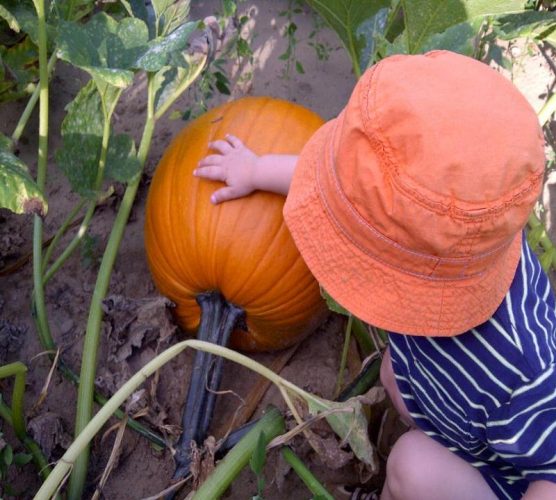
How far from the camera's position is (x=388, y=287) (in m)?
0.88

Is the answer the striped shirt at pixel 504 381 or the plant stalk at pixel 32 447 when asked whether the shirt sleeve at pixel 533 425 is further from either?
the plant stalk at pixel 32 447

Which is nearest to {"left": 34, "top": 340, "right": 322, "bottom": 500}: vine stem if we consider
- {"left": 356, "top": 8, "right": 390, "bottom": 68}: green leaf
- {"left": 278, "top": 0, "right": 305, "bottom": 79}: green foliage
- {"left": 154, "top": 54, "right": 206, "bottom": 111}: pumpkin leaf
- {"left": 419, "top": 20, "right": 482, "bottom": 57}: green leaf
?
{"left": 154, "top": 54, "right": 206, "bottom": 111}: pumpkin leaf

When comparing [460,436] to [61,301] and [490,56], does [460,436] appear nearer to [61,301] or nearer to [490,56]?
[61,301]

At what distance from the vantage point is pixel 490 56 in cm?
194

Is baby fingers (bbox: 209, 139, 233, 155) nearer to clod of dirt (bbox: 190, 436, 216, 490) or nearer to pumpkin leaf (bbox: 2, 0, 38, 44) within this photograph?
pumpkin leaf (bbox: 2, 0, 38, 44)

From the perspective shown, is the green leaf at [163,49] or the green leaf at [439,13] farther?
the green leaf at [439,13]

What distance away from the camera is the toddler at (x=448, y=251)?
0.76 metres

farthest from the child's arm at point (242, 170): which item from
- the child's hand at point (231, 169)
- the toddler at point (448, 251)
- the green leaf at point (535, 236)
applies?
the green leaf at point (535, 236)

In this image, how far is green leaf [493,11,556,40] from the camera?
56.4 inches

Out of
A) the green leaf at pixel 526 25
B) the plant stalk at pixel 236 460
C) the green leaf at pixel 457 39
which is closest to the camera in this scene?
the plant stalk at pixel 236 460

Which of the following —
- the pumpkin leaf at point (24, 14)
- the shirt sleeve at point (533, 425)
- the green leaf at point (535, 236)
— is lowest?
the green leaf at point (535, 236)

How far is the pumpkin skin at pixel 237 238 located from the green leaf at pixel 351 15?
0.73ft

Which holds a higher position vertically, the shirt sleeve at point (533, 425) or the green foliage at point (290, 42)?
the green foliage at point (290, 42)

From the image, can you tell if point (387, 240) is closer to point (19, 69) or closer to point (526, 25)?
point (526, 25)
